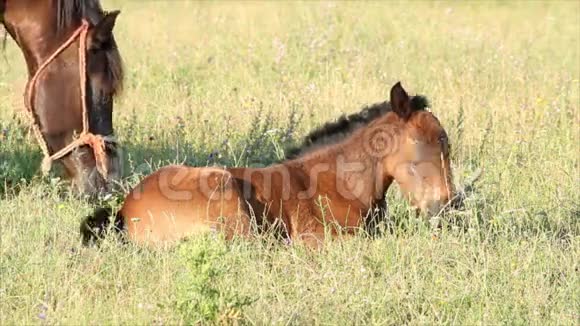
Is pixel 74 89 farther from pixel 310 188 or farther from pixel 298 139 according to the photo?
pixel 298 139

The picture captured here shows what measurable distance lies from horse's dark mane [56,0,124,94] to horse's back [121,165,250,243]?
57cm

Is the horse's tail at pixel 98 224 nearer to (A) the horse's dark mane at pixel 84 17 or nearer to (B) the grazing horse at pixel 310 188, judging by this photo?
(B) the grazing horse at pixel 310 188

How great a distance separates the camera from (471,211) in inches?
208

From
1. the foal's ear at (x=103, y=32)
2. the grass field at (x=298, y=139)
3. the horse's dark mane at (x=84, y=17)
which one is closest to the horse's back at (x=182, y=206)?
the grass field at (x=298, y=139)

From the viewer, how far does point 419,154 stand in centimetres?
546

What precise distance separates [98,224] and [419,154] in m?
1.72

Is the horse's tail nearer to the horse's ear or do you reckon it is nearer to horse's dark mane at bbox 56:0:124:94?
horse's dark mane at bbox 56:0:124:94

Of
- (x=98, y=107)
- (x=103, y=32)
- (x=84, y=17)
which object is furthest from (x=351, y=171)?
(x=84, y=17)

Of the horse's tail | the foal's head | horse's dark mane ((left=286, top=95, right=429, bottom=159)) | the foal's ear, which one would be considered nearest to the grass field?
the horse's tail

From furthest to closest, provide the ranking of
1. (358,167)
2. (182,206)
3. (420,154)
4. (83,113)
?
(358,167), (83,113), (420,154), (182,206)

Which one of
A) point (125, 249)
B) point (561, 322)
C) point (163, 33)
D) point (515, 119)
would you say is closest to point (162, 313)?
point (125, 249)

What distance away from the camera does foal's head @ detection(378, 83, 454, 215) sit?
5414mm

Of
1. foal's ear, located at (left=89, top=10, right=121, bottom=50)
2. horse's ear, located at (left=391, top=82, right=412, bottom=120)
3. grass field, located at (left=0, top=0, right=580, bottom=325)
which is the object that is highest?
foal's ear, located at (left=89, top=10, right=121, bottom=50)

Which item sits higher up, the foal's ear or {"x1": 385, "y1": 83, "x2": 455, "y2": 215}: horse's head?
the foal's ear
